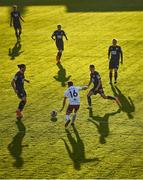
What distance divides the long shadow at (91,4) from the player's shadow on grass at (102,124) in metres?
23.3

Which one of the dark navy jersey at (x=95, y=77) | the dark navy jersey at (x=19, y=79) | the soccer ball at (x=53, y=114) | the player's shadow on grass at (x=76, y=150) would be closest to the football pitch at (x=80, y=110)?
the player's shadow on grass at (x=76, y=150)

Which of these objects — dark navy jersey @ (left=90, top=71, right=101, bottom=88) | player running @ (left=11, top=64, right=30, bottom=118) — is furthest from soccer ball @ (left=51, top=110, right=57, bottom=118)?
dark navy jersey @ (left=90, top=71, right=101, bottom=88)

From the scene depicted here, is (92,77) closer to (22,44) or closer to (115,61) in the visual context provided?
(115,61)

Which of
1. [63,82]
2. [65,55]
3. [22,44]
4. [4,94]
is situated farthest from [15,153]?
[22,44]

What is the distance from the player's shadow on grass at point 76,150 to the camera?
603 inches

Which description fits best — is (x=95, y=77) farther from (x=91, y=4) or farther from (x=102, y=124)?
(x=91, y=4)

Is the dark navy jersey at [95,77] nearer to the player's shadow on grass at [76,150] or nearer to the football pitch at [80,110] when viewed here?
the football pitch at [80,110]

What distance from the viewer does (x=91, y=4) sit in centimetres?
4372

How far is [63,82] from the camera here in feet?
77.3

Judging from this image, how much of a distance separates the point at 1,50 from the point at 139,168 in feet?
58.1

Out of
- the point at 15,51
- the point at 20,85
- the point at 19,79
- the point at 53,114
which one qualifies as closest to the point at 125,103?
the point at 53,114

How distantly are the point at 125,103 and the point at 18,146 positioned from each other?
19.7ft

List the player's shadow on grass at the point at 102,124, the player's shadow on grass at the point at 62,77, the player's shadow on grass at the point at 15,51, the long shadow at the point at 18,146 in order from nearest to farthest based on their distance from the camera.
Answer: the long shadow at the point at 18,146 < the player's shadow on grass at the point at 102,124 < the player's shadow on grass at the point at 62,77 < the player's shadow on grass at the point at 15,51

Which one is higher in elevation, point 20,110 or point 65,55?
point 65,55
